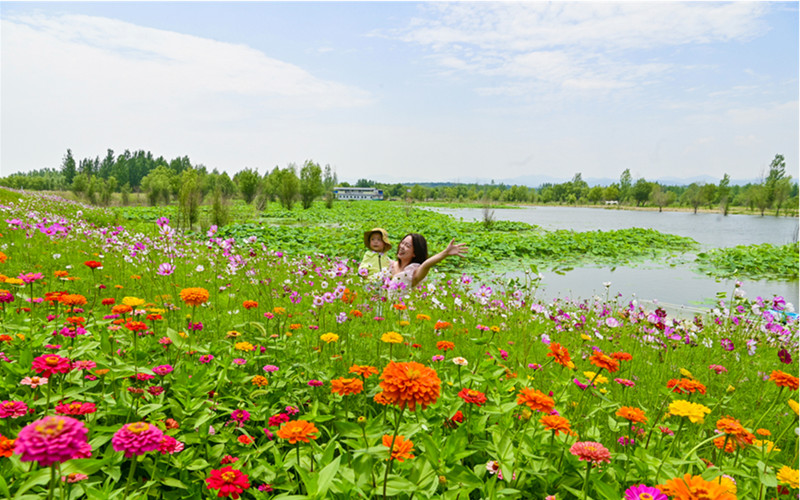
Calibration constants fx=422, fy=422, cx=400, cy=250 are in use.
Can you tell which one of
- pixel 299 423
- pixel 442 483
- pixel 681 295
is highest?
pixel 299 423

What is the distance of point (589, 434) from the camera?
1.62 meters

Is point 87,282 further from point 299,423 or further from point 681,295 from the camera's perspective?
point 681,295

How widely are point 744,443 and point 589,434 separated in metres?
0.47

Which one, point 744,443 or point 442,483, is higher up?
point 744,443

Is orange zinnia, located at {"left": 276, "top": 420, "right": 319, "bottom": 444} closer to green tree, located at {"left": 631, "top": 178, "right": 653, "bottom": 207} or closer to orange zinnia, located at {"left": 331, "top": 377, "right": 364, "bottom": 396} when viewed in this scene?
orange zinnia, located at {"left": 331, "top": 377, "right": 364, "bottom": 396}

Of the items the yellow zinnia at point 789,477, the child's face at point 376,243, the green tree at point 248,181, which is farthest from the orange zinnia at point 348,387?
the green tree at point 248,181

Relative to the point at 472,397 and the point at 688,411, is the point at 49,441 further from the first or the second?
the point at 688,411

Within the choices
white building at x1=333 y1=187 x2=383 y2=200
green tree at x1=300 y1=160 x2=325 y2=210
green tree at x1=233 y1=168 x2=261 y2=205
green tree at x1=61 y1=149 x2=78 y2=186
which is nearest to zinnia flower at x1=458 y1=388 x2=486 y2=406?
green tree at x1=300 y1=160 x2=325 y2=210

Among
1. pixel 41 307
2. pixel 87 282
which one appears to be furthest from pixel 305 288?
pixel 41 307

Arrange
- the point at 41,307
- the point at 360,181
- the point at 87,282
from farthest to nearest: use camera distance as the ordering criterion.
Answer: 1. the point at 360,181
2. the point at 87,282
3. the point at 41,307

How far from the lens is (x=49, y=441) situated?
2.18ft

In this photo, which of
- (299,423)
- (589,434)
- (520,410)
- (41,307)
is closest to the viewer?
(299,423)

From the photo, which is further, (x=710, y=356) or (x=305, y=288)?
(x=305, y=288)

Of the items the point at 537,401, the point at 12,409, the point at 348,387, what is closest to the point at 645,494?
the point at 537,401
